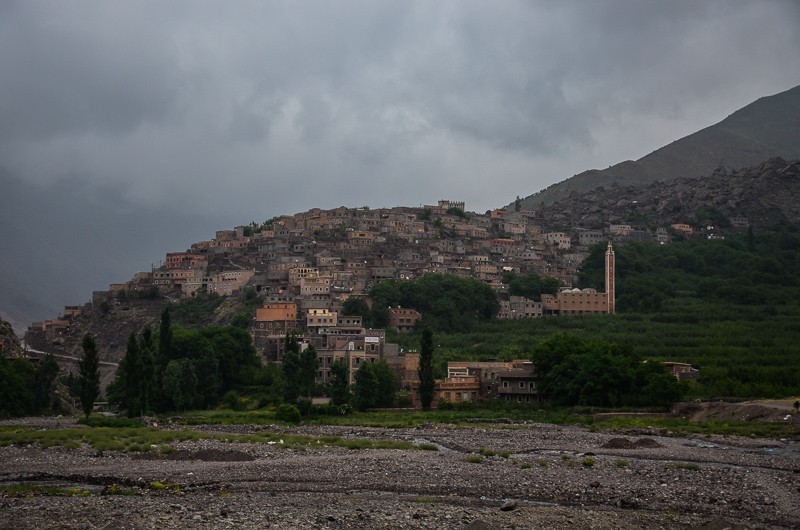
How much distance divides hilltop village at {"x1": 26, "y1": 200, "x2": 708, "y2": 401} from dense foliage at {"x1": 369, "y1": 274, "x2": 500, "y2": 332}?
1.26 meters

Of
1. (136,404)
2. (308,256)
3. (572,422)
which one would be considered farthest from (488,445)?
(308,256)

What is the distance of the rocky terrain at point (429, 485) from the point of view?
23.7 m

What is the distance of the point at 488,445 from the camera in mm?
41062

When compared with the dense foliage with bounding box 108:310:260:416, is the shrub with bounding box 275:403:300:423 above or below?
below

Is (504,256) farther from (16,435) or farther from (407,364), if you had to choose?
(16,435)

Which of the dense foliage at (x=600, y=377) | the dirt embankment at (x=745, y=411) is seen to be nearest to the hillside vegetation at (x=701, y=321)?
the dense foliage at (x=600, y=377)

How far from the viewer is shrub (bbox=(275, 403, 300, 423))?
2120 inches

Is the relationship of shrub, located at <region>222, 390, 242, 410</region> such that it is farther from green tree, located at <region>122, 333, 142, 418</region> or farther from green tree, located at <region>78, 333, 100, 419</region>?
green tree, located at <region>78, 333, 100, 419</region>

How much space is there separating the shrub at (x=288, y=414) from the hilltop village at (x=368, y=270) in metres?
10.1

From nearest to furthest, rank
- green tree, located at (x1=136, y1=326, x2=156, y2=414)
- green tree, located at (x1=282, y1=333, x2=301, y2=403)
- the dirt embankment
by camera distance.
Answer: the dirt embankment
green tree, located at (x1=136, y1=326, x2=156, y2=414)
green tree, located at (x1=282, y1=333, x2=301, y2=403)

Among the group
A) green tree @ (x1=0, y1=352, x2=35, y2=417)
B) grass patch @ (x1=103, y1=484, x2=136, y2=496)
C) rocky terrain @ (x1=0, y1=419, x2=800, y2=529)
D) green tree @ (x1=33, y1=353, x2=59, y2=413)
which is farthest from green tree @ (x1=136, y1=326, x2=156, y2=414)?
grass patch @ (x1=103, y1=484, x2=136, y2=496)

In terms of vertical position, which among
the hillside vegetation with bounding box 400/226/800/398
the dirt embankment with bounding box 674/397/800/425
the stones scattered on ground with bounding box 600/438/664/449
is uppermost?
the hillside vegetation with bounding box 400/226/800/398

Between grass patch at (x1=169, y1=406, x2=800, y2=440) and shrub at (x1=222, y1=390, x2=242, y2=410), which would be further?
shrub at (x1=222, y1=390, x2=242, y2=410)

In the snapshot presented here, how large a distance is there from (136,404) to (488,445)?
22610mm
